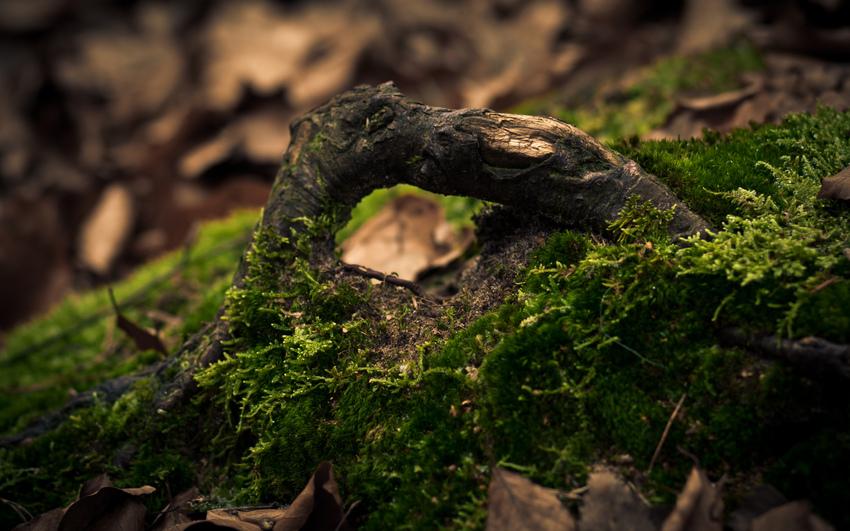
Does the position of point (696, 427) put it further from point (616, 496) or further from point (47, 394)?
point (47, 394)

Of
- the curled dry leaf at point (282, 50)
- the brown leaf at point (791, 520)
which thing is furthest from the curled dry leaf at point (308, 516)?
the curled dry leaf at point (282, 50)

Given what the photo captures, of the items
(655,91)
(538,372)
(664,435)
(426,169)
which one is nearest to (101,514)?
(538,372)

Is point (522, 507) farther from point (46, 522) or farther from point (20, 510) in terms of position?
point (20, 510)

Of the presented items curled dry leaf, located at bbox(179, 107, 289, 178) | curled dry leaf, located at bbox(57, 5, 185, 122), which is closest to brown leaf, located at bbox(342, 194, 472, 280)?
curled dry leaf, located at bbox(179, 107, 289, 178)

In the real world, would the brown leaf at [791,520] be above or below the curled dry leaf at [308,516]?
above

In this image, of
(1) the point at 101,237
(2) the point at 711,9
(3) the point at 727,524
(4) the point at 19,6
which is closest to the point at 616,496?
(3) the point at 727,524

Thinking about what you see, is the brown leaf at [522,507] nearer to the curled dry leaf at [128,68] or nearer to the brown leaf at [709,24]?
the brown leaf at [709,24]
